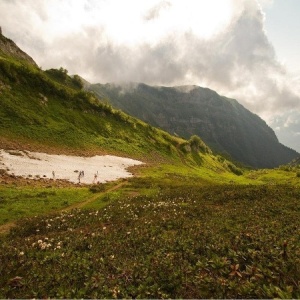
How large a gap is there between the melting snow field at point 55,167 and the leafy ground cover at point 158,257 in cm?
2524

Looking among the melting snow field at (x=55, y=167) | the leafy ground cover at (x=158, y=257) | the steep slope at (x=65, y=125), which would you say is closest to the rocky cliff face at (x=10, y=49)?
the steep slope at (x=65, y=125)

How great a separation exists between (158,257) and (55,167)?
46.4 m

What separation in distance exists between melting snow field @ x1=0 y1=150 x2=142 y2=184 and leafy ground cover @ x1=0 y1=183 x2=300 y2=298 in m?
25.2

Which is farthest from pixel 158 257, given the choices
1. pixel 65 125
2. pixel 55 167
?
pixel 65 125

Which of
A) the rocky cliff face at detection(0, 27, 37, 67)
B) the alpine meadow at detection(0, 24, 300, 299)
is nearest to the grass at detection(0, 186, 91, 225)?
the alpine meadow at detection(0, 24, 300, 299)

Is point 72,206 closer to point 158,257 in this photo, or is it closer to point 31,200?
point 31,200

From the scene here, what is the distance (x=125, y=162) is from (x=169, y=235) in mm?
68002

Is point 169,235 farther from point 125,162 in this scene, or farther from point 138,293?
point 125,162

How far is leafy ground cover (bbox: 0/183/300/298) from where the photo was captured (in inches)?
490

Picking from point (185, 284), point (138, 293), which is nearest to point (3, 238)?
point (138, 293)

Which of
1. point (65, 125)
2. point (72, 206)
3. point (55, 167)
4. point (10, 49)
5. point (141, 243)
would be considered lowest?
point (141, 243)

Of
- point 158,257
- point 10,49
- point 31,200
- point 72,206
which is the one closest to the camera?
point 158,257

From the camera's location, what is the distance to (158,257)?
51.3 feet

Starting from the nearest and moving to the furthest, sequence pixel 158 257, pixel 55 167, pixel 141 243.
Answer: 1. pixel 158 257
2. pixel 141 243
3. pixel 55 167
